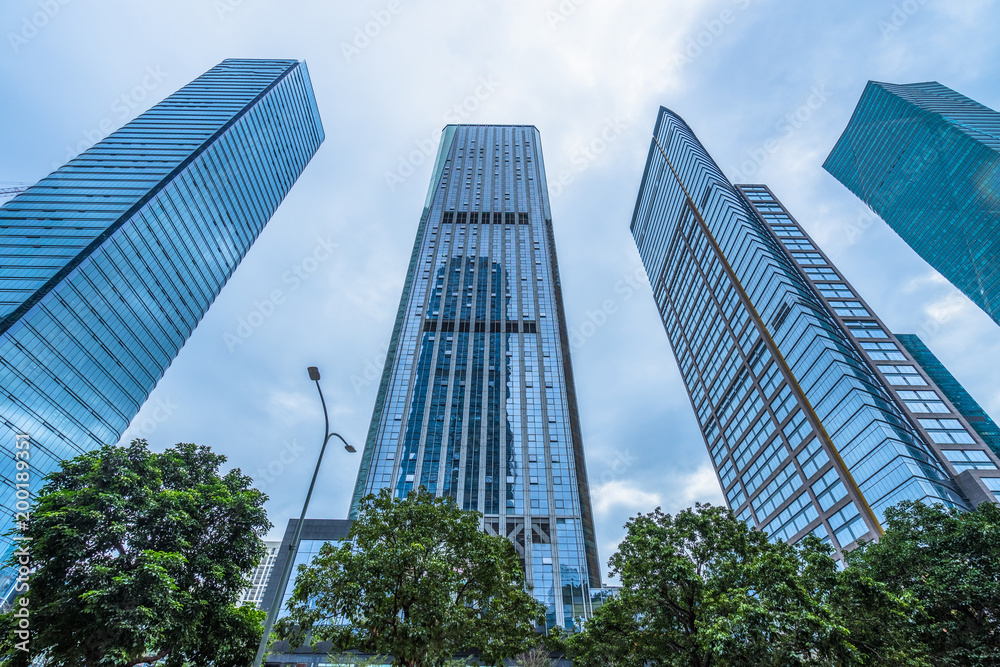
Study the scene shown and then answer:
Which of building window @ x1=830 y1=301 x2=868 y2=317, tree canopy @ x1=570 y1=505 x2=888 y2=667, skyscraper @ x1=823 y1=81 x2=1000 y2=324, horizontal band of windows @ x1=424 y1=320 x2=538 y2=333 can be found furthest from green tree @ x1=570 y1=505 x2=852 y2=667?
skyscraper @ x1=823 y1=81 x2=1000 y2=324

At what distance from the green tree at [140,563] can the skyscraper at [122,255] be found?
69.6 metres

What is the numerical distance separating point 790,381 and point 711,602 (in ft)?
200

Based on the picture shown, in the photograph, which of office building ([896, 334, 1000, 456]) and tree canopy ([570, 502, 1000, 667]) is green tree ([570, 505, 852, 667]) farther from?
office building ([896, 334, 1000, 456])

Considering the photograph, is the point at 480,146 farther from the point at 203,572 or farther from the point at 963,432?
the point at 203,572

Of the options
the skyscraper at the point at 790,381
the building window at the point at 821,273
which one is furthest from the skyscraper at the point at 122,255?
the building window at the point at 821,273

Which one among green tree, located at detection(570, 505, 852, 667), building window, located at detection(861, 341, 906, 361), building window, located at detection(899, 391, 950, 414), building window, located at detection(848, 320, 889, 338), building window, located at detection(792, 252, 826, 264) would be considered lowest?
green tree, located at detection(570, 505, 852, 667)

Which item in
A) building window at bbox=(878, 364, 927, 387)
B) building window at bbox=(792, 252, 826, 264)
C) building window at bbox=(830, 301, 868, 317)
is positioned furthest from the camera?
building window at bbox=(792, 252, 826, 264)

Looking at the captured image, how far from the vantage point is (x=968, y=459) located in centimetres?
5253

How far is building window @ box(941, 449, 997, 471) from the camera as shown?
51531mm

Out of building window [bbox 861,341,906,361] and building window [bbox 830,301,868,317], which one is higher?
building window [bbox 830,301,868,317]

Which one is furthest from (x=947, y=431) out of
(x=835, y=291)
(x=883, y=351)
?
(x=835, y=291)

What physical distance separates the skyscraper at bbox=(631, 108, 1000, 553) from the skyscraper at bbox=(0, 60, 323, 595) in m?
98.9

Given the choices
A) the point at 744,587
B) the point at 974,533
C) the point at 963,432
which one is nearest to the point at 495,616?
the point at 744,587

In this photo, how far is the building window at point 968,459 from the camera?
169 ft
